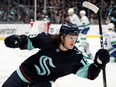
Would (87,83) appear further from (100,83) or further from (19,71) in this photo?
(19,71)

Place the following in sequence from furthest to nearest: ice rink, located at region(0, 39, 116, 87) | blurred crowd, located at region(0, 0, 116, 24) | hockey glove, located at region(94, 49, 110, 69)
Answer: blurred crowd, located at region(0, 0, 116, 24)
ice rink, located at region(0, 39, 116, 87)
hockey glove, located at region(94, 49, 110, 69)

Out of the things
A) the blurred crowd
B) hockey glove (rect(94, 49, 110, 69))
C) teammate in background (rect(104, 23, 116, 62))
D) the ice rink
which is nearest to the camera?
hockey glove (rect(94, 49, 110, 69))

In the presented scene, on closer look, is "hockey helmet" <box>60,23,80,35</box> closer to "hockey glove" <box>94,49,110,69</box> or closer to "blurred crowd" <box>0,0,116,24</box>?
"hockey glove" <box>94,49,110,69</box>

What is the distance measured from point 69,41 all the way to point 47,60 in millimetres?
217

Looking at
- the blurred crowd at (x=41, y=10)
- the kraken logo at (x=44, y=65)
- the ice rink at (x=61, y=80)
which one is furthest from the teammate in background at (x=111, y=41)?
the kraken logo at (x=44, y=65)

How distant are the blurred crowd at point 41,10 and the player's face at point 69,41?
8.74 metres

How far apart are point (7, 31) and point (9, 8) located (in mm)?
1277

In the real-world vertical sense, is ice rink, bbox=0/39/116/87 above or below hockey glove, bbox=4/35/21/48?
below

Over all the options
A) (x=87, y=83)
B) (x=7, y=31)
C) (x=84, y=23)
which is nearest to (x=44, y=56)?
(x=87, y=83)

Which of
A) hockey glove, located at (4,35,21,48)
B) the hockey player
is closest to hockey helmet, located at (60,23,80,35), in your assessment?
the hockey player

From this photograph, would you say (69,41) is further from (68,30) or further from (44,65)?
(44,65)

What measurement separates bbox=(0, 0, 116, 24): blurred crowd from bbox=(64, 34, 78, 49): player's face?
8742mm

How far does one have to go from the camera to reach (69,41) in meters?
2.45

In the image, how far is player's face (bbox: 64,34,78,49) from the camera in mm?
2426
